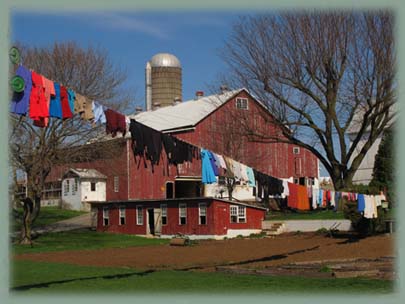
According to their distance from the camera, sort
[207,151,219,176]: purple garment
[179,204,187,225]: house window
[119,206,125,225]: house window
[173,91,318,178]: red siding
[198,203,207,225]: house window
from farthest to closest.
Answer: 1. [173,91,318,178]: red siding
2. [119,206,125,225]: house window
3. [179,204,187,225]: house window
4. [198,203,207,225]: house window
5. [207,151,219,176]: purple garment

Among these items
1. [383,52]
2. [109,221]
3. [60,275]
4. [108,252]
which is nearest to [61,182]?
[109,221]

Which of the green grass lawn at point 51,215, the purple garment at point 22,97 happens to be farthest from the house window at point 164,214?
the purple garment at point 22,97

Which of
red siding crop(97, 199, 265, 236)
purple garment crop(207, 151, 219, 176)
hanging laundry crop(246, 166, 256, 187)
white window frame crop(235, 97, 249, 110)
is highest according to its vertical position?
white window frame crop(235, 97, 249, 110)

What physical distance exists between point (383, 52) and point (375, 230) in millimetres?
10311

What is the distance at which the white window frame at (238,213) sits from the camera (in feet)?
129

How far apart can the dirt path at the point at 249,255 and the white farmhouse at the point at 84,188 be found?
70.3ft

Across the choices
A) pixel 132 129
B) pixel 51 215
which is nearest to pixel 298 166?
pixel 51 215

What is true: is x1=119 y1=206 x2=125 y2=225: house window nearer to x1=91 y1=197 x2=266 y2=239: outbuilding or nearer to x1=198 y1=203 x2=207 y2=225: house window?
x1=91 y1=197 x2=266 y2=239: outbuilding

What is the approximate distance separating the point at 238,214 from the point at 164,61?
113 feet

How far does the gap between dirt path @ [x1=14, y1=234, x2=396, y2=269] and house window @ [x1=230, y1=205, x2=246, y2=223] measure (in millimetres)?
7035

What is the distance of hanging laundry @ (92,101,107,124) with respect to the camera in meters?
13.0

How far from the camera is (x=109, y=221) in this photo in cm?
4338

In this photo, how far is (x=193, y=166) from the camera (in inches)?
1909

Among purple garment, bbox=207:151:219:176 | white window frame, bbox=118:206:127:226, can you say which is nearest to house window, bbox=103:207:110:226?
white window frame, bbox=118:206:127:226
